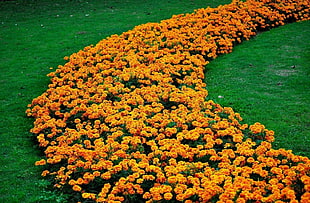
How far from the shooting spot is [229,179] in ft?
14.6

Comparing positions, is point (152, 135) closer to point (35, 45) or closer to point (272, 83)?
point (272, 83)

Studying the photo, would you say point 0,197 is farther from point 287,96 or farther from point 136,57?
point 287,96

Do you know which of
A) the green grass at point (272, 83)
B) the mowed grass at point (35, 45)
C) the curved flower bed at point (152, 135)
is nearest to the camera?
the curved flower bed at point (152, 135)

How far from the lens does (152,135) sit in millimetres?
5910

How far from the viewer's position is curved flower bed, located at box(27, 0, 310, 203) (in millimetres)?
4516

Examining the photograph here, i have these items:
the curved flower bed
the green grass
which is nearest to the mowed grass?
the curved flower bed

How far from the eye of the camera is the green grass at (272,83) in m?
6.37

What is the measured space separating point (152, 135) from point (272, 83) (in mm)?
3484

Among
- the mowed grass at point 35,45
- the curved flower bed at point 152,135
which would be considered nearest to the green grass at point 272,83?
the curved flower bed at point 152,135

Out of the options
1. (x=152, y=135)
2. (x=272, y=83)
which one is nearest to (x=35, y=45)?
(x=152, y=135)

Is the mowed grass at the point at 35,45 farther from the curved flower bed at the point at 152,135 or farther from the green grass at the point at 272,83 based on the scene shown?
the green grass at the point at 272,83

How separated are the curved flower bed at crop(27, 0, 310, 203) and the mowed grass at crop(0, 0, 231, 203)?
340mm

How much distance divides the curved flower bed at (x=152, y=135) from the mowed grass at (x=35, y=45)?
1.12 ft

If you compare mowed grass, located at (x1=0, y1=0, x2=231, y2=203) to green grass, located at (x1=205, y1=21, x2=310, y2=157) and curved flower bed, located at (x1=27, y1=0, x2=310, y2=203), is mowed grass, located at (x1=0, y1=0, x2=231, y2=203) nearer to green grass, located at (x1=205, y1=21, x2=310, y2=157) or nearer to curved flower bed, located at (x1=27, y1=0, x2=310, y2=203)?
curved flower bed, located at (x1=27, y1=0, x2=310, y2=203)
